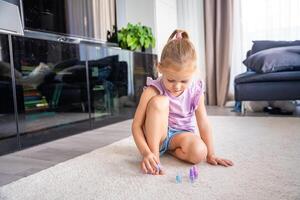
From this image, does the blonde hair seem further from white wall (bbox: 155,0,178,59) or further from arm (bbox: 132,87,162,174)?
white wall (bbox: 155,0,178,59)

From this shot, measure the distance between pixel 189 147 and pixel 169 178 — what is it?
6.0 inches

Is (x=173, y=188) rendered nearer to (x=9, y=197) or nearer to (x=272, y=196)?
(x=272, y=196)

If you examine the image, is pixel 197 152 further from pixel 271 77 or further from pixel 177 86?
pixel 271 77

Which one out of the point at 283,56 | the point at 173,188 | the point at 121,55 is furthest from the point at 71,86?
the point at 283,56

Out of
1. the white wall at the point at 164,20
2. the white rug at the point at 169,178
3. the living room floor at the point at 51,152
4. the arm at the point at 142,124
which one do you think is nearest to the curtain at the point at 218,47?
the white wall at the point at 164,20

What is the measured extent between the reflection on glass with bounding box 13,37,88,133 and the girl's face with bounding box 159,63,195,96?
80 cm

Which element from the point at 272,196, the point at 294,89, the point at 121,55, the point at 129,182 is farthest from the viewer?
the point at 121,55

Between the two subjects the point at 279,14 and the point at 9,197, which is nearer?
the point at 9,197

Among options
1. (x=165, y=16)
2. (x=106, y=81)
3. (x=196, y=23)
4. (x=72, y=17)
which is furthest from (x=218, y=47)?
(x=72, y=17)

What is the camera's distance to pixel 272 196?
2.26 feet

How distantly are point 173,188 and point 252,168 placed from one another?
12.0 inches

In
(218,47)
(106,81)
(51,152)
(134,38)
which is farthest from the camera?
(218,47)

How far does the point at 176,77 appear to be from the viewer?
34.2 inches

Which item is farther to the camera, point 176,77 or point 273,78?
point 273,78
